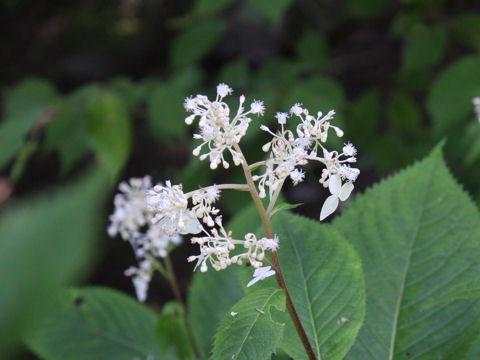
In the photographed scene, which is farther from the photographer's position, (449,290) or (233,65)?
(233,65)

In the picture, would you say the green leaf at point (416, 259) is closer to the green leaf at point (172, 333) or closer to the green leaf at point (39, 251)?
the green leaf at point (172, 333)

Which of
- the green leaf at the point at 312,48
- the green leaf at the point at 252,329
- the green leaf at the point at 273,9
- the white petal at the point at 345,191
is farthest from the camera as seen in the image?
the green leaf at the point at 312,48

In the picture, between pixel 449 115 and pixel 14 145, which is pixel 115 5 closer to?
pixel 14 145

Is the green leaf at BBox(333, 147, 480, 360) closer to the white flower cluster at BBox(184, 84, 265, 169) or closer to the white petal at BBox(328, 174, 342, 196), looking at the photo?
the white petal at BBox(328, 174, 342, 196)

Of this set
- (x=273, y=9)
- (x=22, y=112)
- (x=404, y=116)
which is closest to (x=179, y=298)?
(x=273, y=9)

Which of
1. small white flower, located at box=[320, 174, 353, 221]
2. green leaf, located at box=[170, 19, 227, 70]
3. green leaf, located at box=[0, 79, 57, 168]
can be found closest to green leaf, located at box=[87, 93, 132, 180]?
green leaf, located at box=[0, 79, 57, 168]

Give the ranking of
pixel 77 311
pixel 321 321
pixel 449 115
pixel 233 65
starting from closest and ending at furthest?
pixel 321 321 < pixel 77 311 < pixel 449 115 < pixel 233 65

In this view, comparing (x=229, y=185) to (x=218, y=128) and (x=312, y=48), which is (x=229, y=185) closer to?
(x=218, y=128)

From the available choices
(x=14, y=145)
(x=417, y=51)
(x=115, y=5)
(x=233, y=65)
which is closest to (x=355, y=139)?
(x=417, y=51)

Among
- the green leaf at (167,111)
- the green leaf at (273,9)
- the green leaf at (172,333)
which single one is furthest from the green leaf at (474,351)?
the green leaf at (167,111)
